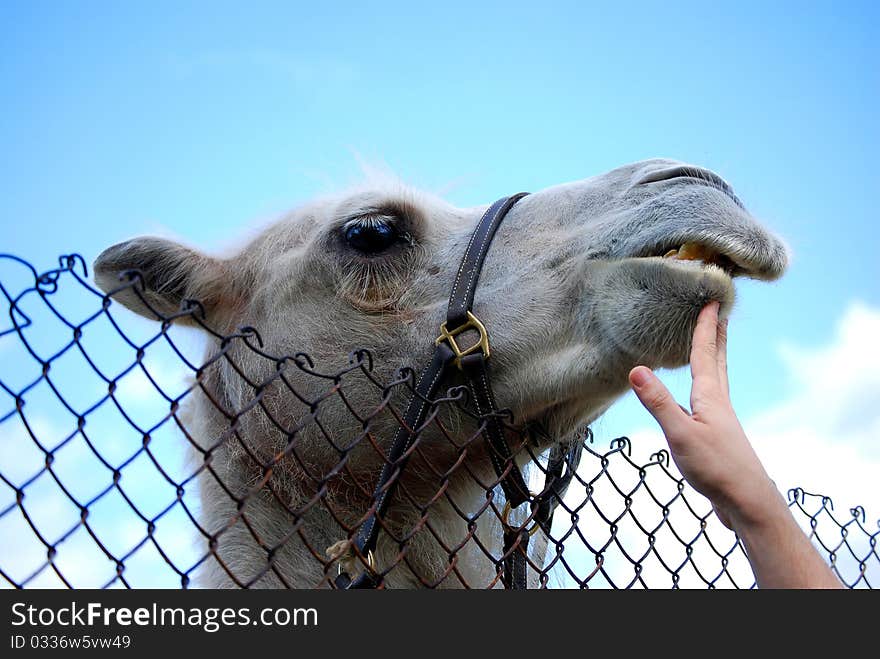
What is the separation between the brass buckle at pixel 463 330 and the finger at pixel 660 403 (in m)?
0.89

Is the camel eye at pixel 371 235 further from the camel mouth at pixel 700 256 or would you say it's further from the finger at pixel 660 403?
the finger at pixel 660 403

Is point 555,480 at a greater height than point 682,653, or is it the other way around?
point 682,653

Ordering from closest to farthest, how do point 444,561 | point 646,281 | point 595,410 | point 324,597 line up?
1. point 324,597
2. point 646,281
3. point 595,410
4. point 444,561

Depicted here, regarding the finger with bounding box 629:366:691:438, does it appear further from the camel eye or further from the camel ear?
the camel ear

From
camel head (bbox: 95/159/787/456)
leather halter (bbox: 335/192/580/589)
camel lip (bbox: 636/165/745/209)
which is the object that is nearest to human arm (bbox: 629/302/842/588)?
camel head (bbox: 95/159/787/456)

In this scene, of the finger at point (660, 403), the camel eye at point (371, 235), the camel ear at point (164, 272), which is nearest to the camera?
the finger at point (660, 403)

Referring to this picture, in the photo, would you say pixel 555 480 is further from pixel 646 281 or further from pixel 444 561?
pixel 646 281

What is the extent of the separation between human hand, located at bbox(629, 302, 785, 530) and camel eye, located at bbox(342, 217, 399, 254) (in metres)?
1.59

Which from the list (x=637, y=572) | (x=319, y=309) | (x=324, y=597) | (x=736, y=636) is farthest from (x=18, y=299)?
(x=637, y=572)

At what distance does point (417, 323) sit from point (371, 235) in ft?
1.59

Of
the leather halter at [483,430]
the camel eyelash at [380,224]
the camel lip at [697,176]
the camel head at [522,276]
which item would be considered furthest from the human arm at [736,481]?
the camel eyelash at [380,224]

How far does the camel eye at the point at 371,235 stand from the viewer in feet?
11.8

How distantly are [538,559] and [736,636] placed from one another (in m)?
1.47

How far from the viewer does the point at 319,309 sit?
3605 millimetres
